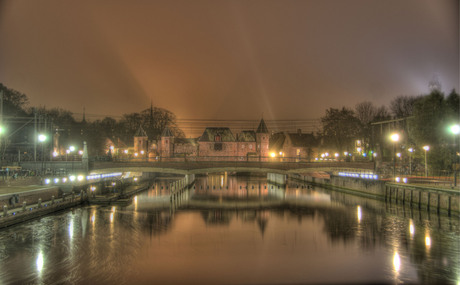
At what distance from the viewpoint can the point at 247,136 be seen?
4961 inches

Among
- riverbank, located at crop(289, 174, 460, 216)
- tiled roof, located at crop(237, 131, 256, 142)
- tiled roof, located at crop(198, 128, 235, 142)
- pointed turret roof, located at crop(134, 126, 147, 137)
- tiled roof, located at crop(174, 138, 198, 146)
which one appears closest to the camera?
riverbank, located at crop(289, 174, 460, 216)

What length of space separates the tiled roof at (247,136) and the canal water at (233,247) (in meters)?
78.3

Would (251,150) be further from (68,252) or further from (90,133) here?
(68,252)

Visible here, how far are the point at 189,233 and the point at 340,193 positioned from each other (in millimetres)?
33851

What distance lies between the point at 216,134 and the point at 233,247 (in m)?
93.3

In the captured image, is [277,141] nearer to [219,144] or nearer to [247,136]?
[247,136]

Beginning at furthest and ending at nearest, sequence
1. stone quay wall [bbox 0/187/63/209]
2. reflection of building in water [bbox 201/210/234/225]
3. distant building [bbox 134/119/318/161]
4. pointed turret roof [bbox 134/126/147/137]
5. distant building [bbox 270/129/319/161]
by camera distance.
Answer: distant building [bbox 270/129/319/161], distant building [bbox 134/119/318/161], pointed turret roof [bbox 134/126/147/137], reflection of building in water [bbox 201/210/234/225], stone quay wall [bbox 0/187/63/209]

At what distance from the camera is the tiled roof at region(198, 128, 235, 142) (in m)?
122

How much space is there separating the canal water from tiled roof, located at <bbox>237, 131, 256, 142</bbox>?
78.3 meters

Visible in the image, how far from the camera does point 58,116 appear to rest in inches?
4496

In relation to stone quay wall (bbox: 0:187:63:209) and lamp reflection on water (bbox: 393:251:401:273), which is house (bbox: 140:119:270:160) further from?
lamp reflection on water (bbox: 393:251:401:273)

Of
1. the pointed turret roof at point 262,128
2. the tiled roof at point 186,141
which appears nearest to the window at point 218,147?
the tiled roof at point 186,141

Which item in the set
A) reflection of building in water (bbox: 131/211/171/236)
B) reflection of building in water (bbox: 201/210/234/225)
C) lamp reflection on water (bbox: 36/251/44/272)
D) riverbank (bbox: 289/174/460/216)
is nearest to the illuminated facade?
riverbank (bbox: 289/174/460/216)

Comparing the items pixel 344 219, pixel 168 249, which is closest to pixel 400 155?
pixel 344 219
